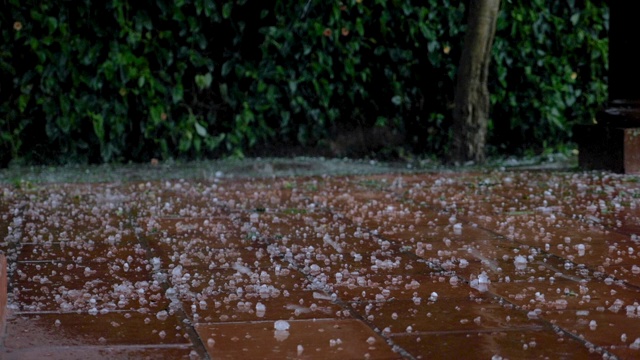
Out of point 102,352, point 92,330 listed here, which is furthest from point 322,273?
point 102,352

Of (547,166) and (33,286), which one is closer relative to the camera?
(33,286)

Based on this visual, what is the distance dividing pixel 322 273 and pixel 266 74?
3.48 meters

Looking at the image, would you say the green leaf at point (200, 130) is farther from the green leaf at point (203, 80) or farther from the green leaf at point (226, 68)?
the green leaf at point (226, 68)

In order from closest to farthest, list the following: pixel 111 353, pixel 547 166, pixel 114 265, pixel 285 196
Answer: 1. pixel 111 353
2. pixel 114 265
3. pixel 285 196
4. pixel 547 166

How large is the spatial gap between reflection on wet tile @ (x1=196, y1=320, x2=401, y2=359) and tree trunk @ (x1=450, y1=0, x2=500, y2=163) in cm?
389

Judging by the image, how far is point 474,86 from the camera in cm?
589

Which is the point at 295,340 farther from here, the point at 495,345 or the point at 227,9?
the point at 227,9

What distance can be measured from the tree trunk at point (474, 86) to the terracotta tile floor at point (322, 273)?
126cm

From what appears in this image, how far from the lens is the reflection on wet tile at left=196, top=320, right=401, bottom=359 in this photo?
1930mm

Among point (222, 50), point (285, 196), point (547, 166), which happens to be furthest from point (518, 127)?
point (285, 196)

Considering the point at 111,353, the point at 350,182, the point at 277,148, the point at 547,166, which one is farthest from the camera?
the point at 277,148

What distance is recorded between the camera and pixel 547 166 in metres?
6.01

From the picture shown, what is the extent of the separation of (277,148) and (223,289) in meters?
3.90

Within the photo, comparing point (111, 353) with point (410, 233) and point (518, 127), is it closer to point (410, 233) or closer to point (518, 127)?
point (410, 233)
